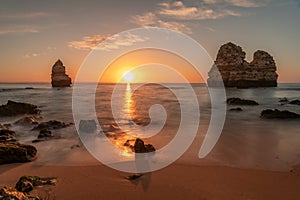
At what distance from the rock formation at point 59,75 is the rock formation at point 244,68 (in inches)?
1926

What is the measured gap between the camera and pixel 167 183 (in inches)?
A: 202

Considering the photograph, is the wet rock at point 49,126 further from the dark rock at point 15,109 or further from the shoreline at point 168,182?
the dark rock at point 15,109

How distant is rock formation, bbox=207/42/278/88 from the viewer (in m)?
66.0

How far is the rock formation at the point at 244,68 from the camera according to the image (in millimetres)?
66000

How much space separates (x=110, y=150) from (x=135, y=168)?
2.16 meters

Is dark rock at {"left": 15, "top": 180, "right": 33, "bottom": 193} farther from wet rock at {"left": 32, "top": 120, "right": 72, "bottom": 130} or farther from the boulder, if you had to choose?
the boulder

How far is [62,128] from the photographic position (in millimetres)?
12164

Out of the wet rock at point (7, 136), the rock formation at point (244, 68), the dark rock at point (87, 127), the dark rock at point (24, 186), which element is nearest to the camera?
the dark rock at point (24, 186)

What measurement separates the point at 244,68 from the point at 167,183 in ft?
221

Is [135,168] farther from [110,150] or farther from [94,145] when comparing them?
[94,145]

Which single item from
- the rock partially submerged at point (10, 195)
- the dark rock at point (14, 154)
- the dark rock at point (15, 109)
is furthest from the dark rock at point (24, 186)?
the dark rock at point (15, 109)

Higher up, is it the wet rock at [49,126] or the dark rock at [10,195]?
the dark rock at [10,195]

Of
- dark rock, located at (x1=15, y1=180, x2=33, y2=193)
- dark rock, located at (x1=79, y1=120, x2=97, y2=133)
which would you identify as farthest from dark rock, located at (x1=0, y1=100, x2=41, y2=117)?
dark rock, located at (x1=15, y1=180, x2=33, y2=193)

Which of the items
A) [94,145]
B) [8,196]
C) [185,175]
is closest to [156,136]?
[94,145]
